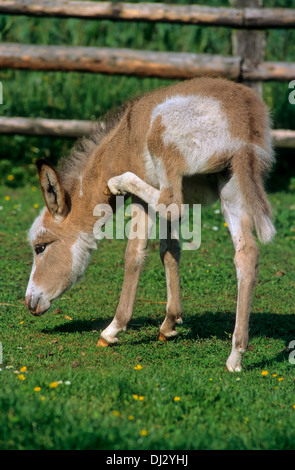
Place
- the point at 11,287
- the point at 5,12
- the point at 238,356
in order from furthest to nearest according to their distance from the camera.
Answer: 1. the point at 5,12
2. the point at 11,287
3. the point at 238,356

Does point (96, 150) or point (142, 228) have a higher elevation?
point (96, 150)

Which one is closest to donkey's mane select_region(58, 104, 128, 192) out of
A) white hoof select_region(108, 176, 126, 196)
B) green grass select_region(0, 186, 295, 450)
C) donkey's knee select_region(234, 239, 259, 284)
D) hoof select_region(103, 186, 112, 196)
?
hoof select_region(103, 186, 112, 196)

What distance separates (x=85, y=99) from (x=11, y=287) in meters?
5.54

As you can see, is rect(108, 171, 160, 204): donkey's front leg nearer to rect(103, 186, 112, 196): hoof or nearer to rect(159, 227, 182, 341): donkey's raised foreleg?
rect(103, 186, 112, 196): hoof

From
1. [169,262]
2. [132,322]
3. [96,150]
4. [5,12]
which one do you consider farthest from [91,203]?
[5,12]

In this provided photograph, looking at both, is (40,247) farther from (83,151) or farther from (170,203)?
(170,203)

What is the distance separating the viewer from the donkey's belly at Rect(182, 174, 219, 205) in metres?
5.13

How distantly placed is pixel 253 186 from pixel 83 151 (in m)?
1.70

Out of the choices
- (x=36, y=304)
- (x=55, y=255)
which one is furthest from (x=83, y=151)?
(x=36, y=304)

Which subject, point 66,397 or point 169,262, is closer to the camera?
point 66,397

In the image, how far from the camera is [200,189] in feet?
17.2

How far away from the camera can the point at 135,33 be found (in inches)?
503

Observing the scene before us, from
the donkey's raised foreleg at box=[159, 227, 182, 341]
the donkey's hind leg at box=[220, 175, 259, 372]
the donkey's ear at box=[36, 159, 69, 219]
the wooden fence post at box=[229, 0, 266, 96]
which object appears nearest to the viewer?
the donkey's hind leg at box=[220, 175, 259, 372]
